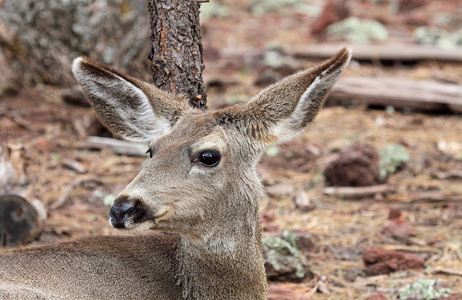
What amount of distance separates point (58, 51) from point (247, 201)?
642 cm

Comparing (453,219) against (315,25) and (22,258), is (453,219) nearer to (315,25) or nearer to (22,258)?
(22,258)

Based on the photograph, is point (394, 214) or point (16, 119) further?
point (16, 119)

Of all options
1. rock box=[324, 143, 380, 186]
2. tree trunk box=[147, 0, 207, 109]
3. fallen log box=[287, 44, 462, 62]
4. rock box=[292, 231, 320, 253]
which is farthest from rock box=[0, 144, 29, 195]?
fallen log box=[287, 44, 462, 62]

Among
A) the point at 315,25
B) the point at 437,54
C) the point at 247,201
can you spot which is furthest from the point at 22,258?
the point at 315,25

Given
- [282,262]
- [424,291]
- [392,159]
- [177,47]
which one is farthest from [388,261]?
[177,47]

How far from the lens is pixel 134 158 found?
25.3ft

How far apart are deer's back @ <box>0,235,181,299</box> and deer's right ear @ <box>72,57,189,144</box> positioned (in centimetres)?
78

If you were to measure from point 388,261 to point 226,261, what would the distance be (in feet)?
6.59

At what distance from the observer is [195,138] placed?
3846 millimetres

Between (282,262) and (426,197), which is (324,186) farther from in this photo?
(282,262)

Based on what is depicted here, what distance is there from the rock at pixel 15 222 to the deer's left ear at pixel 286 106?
2479mm

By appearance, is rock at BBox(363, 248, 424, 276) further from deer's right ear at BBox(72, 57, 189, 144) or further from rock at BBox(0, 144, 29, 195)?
rock at BBox(0, 144, 29, 195)

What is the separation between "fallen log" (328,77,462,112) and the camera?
366 inches

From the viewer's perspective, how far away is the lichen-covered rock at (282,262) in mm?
5262
